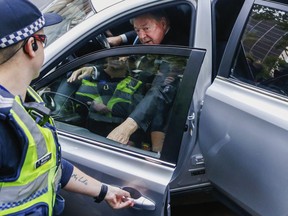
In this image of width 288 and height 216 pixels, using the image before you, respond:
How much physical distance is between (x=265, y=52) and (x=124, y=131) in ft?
2.56

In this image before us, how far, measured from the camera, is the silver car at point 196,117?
1.90m

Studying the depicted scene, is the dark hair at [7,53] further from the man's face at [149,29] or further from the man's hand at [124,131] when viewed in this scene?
the man's face at [149,29]

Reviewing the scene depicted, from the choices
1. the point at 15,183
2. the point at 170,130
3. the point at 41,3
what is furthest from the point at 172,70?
the point at 41,3

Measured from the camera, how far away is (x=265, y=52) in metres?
2.13

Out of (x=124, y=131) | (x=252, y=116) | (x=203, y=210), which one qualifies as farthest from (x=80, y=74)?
(x=203, y=210)

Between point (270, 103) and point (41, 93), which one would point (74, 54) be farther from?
point (270, 103)

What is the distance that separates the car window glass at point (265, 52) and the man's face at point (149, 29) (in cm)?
65

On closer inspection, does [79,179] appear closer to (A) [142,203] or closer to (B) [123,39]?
(A) [142,203]

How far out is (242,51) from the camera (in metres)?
2.25

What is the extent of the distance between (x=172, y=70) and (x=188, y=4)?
0.67 metres

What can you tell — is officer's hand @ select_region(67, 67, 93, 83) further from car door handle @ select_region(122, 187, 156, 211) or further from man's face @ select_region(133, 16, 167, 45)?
car door handle @ select_region(122, 187, 156, 211)

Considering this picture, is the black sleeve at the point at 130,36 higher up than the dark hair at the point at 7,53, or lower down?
lower down

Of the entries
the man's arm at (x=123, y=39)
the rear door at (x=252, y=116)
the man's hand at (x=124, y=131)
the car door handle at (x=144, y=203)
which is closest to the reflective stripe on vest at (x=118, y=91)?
the man's hand at (x=124, y=131)

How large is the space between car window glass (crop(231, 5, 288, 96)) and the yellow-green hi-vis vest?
114cm
